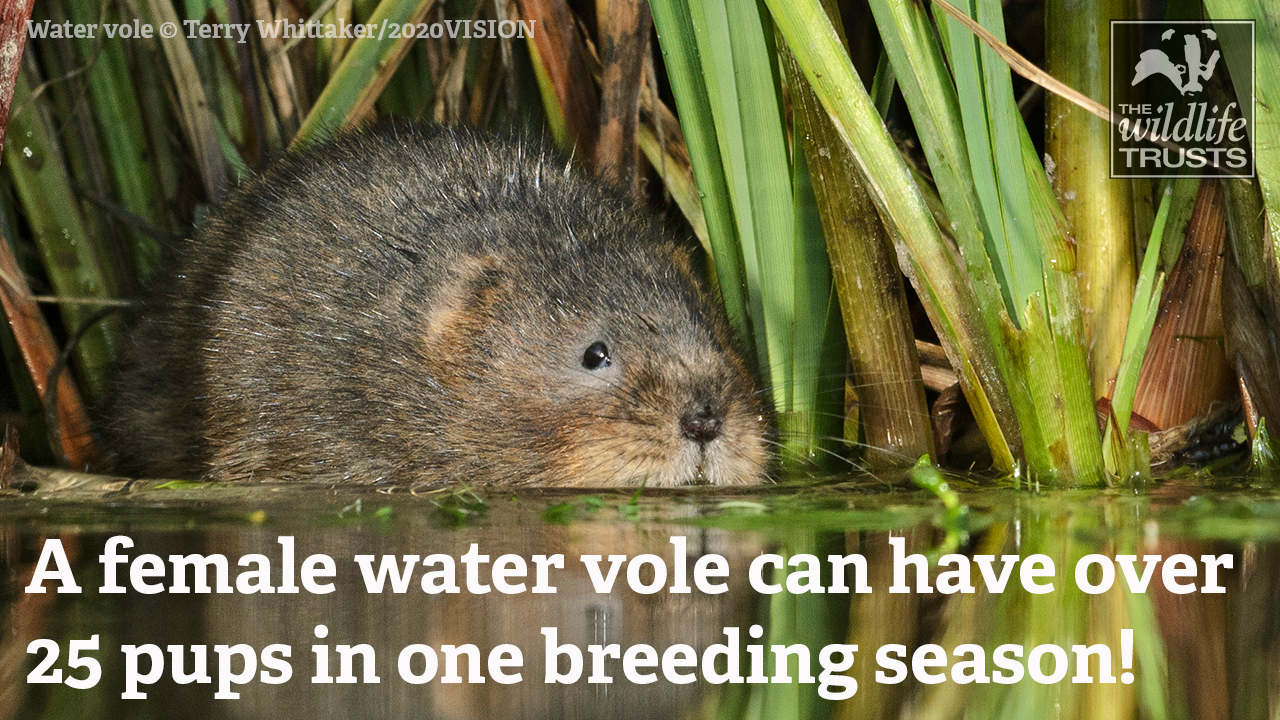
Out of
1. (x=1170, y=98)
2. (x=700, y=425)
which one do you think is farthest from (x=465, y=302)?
(x=1170, y=98)

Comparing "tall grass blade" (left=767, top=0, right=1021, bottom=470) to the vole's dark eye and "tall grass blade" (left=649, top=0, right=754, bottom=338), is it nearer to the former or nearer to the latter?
"tall grass blade" (left=649, top=0, right=754, bottom=338)

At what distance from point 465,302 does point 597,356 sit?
0.36 m

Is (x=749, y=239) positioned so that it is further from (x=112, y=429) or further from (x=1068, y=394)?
(x=112, y=429)

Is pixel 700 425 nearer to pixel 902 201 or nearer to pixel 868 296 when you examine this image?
pixel 868 296

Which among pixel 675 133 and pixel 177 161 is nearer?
pixel 675 133

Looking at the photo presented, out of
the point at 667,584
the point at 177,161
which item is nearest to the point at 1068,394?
the point at 667,584

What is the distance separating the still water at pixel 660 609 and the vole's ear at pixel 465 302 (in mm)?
547

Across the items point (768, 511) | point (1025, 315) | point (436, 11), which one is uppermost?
point (436, 11)

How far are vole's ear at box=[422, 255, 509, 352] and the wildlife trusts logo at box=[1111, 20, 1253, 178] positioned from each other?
1421mm

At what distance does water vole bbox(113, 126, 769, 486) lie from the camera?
2.77m

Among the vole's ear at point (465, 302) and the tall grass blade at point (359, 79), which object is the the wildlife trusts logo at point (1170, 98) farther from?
the tall grass blade at point (359, 79)

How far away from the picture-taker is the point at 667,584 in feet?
5.98

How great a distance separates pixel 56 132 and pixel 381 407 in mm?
1615

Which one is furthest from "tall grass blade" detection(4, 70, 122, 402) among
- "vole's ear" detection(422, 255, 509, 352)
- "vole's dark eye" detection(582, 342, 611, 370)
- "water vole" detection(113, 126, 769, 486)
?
"vole's dark eye" detection(582, 342, 611, 370)
